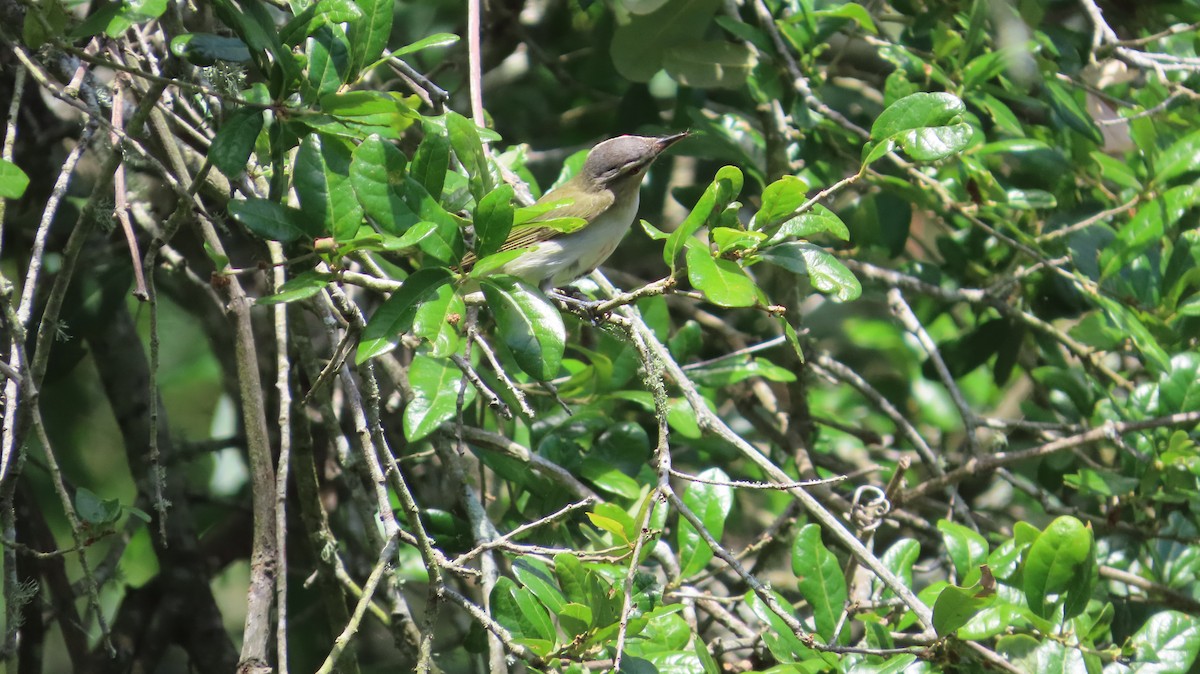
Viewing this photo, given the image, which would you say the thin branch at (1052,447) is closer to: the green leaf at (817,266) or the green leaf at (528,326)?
the green leaf at (817,266)

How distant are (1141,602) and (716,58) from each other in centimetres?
181

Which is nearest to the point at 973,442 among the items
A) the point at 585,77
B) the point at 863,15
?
the point at 863,15

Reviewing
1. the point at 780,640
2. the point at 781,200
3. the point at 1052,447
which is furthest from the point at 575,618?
the point at 1052,447

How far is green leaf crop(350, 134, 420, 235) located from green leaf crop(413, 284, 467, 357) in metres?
0.13

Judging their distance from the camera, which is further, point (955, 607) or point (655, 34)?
point (655, 34)

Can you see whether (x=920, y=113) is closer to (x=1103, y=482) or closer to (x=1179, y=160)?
(x=1103, y=482)

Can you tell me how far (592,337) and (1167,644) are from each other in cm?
173

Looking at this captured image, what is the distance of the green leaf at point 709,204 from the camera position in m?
1.78

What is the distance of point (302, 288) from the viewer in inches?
63.6

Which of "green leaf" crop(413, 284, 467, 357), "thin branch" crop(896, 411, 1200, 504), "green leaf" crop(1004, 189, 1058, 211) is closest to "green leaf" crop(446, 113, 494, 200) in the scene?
"green leaf" crop(413, 284, 467, 357)

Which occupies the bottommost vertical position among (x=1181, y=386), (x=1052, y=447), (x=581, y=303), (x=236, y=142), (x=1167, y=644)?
(x=1167, y=644)

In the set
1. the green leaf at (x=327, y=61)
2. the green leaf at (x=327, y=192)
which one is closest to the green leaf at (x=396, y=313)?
the green leaf at (x=327, y=192)

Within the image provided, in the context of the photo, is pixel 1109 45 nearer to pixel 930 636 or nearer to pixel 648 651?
pixel 930 636

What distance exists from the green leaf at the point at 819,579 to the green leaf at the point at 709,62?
141cm
